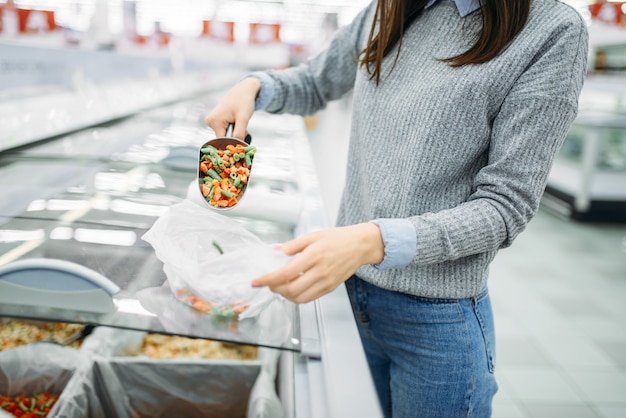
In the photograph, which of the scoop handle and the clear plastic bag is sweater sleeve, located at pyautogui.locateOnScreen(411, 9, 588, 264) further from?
the scoop handle

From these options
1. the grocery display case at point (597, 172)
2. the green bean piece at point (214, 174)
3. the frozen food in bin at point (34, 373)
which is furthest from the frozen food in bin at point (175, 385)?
the grocery display case at point (597, 172)

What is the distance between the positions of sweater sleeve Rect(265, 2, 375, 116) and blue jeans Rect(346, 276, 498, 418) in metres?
0.56

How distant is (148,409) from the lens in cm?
138

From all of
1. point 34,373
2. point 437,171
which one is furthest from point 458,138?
point 34,373

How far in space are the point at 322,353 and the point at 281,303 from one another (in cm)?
18

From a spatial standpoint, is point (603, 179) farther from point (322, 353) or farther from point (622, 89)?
point (322, 353)

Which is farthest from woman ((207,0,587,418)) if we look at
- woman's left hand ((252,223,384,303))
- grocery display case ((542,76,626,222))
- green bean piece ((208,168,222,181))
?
grocery display case ((542,76,626,222))

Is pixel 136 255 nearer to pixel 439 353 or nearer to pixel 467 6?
pixel 439 353

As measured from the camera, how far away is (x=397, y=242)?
77cm

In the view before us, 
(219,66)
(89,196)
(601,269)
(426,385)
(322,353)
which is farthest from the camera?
(219,66)

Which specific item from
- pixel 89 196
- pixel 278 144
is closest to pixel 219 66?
pixel 278 144

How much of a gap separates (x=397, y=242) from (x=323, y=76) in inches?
28.2

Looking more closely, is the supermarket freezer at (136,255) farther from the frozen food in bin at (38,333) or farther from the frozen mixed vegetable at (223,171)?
the frozen food in bin at (38,333)

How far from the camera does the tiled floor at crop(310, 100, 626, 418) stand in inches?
100
